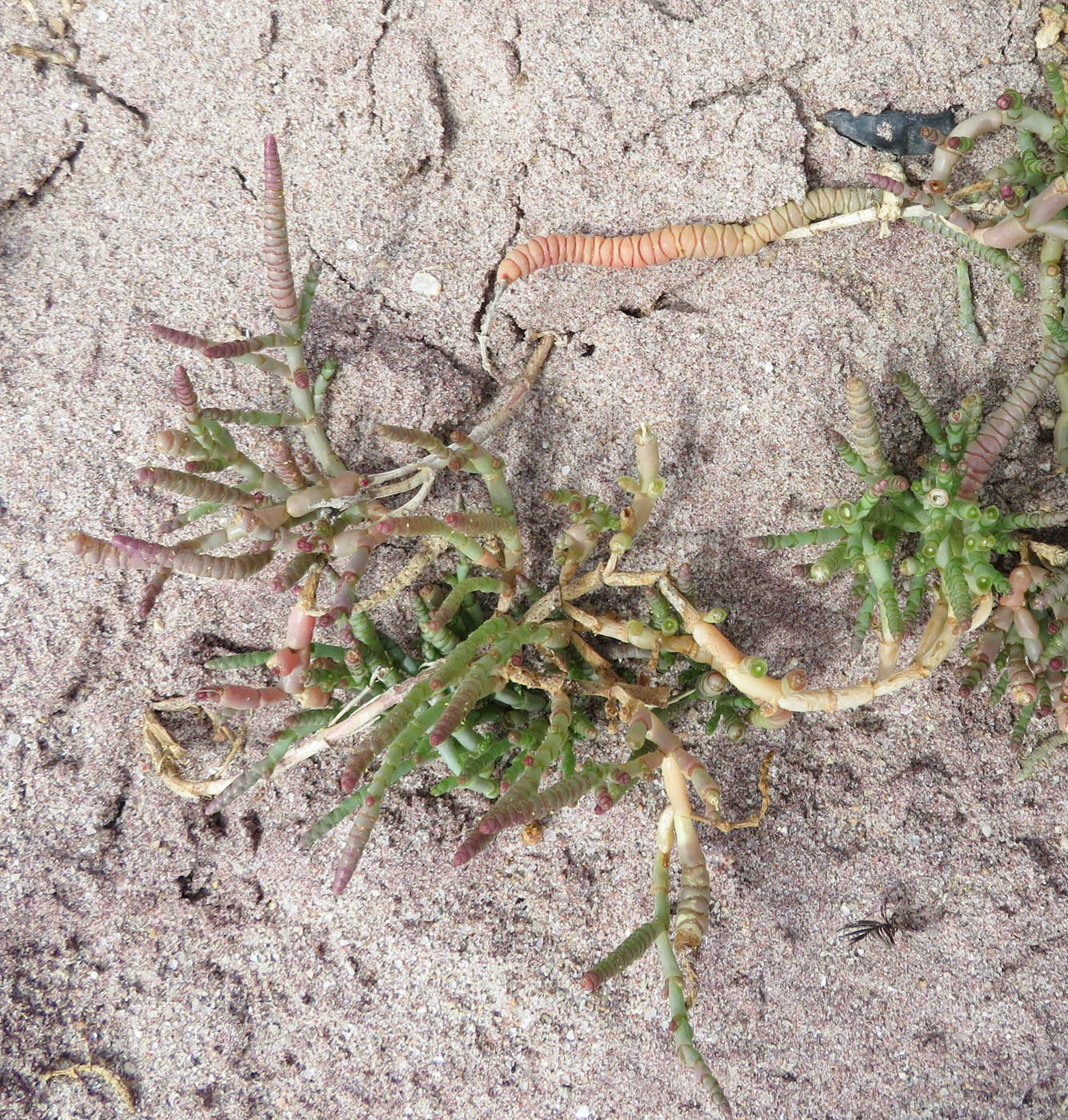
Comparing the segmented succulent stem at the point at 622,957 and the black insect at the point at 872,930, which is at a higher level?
the segmented succulent stem at the point at 622,957

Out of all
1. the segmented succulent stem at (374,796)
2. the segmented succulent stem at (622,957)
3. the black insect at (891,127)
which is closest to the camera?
the segmented succulent stem at (374,796)

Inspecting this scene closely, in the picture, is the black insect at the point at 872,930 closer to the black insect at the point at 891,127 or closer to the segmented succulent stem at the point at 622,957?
the segmented succulent stem at the point at 622,957

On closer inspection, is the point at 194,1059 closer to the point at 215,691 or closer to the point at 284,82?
the point at 215,691

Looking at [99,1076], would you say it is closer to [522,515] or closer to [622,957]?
[622,957]

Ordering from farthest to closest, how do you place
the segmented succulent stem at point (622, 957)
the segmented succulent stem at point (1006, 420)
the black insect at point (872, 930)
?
the black insect at point (872, 930) < the segmented succulent stem at point (1006, 420) < the segmented succulent stem at point (622, 957)

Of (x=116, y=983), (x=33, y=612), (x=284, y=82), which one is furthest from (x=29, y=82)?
(x=116, y=983)

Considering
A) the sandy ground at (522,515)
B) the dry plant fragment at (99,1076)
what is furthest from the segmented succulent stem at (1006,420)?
Answer: the dry plant fragment at (99,1076)

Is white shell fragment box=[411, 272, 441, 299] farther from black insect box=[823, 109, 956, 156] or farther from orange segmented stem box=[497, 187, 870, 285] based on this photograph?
black insect box=[823, 109, 956, 156]
